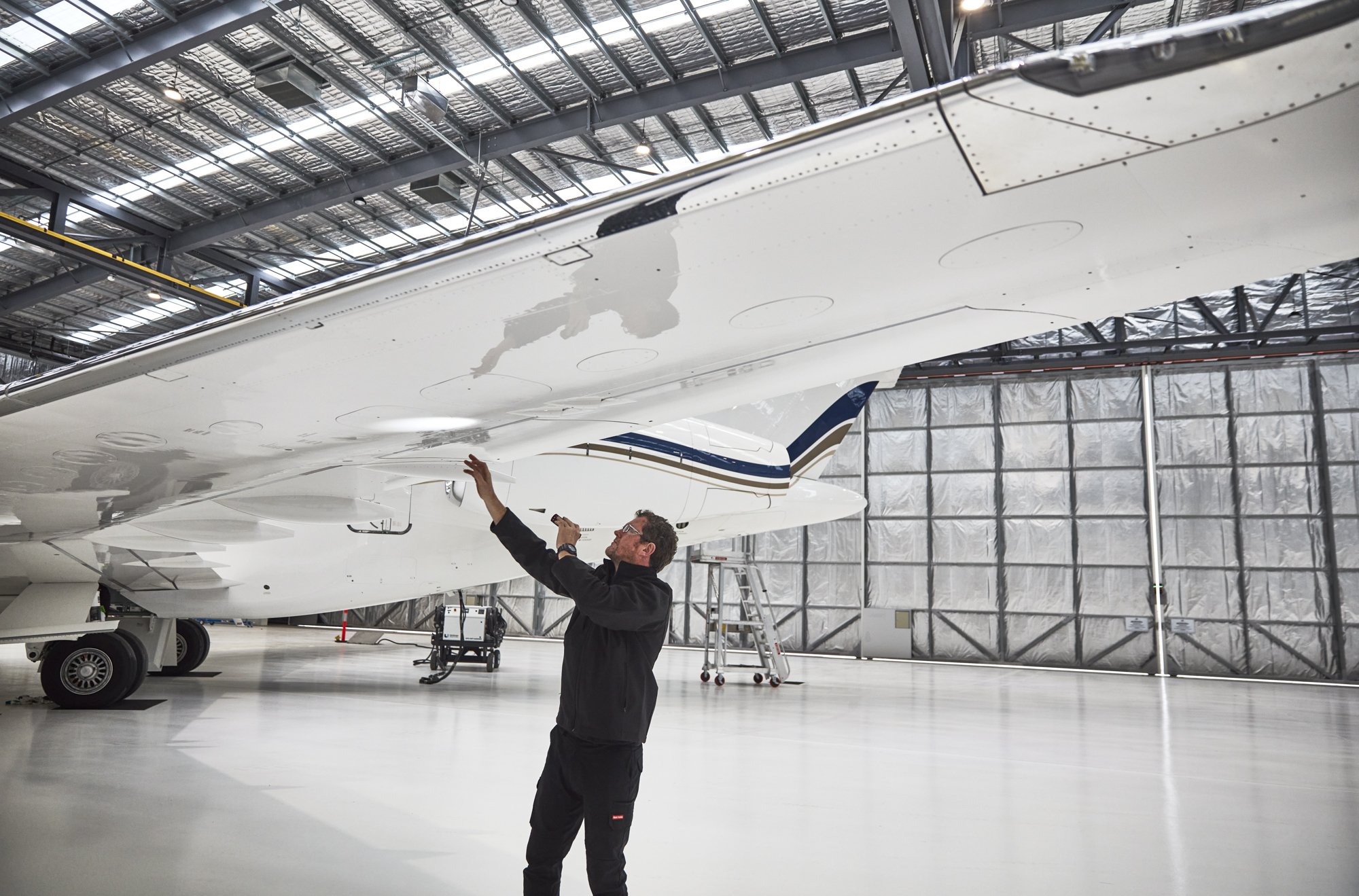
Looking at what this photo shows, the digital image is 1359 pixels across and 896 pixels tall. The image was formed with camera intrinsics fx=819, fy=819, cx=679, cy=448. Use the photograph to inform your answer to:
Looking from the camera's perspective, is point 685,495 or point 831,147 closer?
point 831,147

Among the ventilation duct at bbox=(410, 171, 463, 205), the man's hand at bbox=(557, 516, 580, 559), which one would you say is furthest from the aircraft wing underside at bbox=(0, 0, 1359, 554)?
the ventilation duct at bbox=(410, 171, 463, 205)

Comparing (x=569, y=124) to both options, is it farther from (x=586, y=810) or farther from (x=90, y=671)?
(x=586, y=810)

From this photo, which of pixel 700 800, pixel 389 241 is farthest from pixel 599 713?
pixel 389 241

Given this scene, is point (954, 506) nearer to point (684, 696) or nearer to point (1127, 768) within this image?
point (684, 696)

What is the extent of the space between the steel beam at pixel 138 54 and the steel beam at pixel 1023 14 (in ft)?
29.9

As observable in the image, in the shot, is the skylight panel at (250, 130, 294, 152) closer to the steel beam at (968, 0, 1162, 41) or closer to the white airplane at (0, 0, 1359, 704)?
the white airplane at (0, 0, 1359, 704)

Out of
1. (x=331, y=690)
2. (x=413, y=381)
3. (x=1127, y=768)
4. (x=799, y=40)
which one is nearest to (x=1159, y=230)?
(x=413, y=381)

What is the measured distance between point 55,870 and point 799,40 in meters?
12.3

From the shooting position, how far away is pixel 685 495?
10.5 m

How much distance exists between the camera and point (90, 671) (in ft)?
34.0

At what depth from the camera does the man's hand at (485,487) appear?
4020 millimetres

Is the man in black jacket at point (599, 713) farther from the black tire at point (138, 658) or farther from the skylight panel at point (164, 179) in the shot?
the skylight panel at point (164, 179)

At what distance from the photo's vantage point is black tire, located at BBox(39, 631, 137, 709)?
10.2m

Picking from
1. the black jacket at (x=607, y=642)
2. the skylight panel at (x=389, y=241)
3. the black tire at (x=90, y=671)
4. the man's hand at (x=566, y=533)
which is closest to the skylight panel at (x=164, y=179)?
the skylight panel at (x=389, y=241)
